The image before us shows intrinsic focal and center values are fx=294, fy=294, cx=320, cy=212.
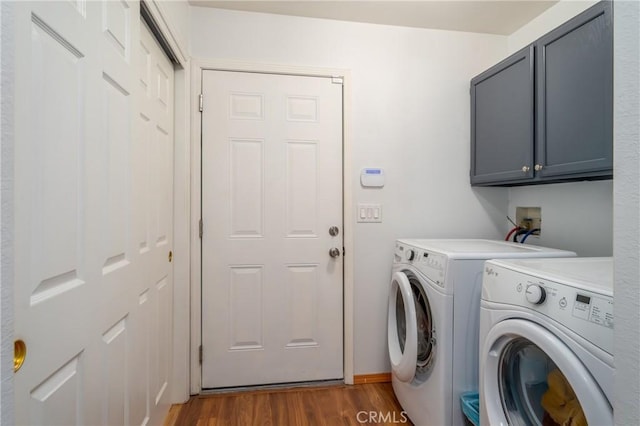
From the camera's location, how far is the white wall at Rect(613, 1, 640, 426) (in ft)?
1.46

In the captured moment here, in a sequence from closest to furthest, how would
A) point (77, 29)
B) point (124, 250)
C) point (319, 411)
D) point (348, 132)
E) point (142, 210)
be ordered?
point (77, 29) < point (124, 250) < point (142, 210) < point (319, 411) < point (348, 132)

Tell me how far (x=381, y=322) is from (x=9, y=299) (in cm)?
187

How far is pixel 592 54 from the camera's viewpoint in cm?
127

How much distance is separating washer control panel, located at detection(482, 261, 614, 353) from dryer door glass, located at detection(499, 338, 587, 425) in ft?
0.48

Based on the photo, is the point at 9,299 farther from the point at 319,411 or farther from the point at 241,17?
the point at 241,17

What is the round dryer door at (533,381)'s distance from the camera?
721 mm

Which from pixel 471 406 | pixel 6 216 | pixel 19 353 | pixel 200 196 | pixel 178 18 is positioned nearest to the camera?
pixel 6 216

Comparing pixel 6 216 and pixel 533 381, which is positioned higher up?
pixel 6 216

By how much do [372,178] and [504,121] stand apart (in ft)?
2.75

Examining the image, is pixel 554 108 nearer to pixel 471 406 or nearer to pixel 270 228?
pixel 471 406

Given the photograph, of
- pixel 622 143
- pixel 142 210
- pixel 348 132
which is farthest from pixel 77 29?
pixel 348 132

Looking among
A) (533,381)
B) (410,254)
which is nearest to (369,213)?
(410,254)

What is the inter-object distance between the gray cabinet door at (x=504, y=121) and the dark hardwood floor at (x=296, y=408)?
4.98 feet

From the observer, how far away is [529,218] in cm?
198
